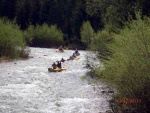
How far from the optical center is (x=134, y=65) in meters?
8.65

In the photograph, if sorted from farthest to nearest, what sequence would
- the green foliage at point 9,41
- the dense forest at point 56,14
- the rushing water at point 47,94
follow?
the dense forest at point 56,14
the green foliage at point 9,41
the rushing water at point 47,94

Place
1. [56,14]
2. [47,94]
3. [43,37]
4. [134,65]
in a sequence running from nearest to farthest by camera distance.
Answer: [134,65] < [47,94] < [43,37] < [56,14]

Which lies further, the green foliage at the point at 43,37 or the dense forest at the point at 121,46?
the green foliage at the point at 43,37

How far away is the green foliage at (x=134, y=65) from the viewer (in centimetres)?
862

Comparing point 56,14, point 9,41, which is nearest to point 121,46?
point 9,41

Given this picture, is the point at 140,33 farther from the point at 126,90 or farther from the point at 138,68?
the point at 126,90

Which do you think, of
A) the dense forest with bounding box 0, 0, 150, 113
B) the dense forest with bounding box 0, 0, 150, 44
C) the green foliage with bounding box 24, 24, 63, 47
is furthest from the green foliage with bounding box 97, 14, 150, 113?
the dense forest with bounding box 0, 0, 150, 44

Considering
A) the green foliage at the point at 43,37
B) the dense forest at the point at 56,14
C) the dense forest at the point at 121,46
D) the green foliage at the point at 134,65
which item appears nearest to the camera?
the green foliage at the point at 134,65

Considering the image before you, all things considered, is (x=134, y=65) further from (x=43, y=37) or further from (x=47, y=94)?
(x=43, y=37)
